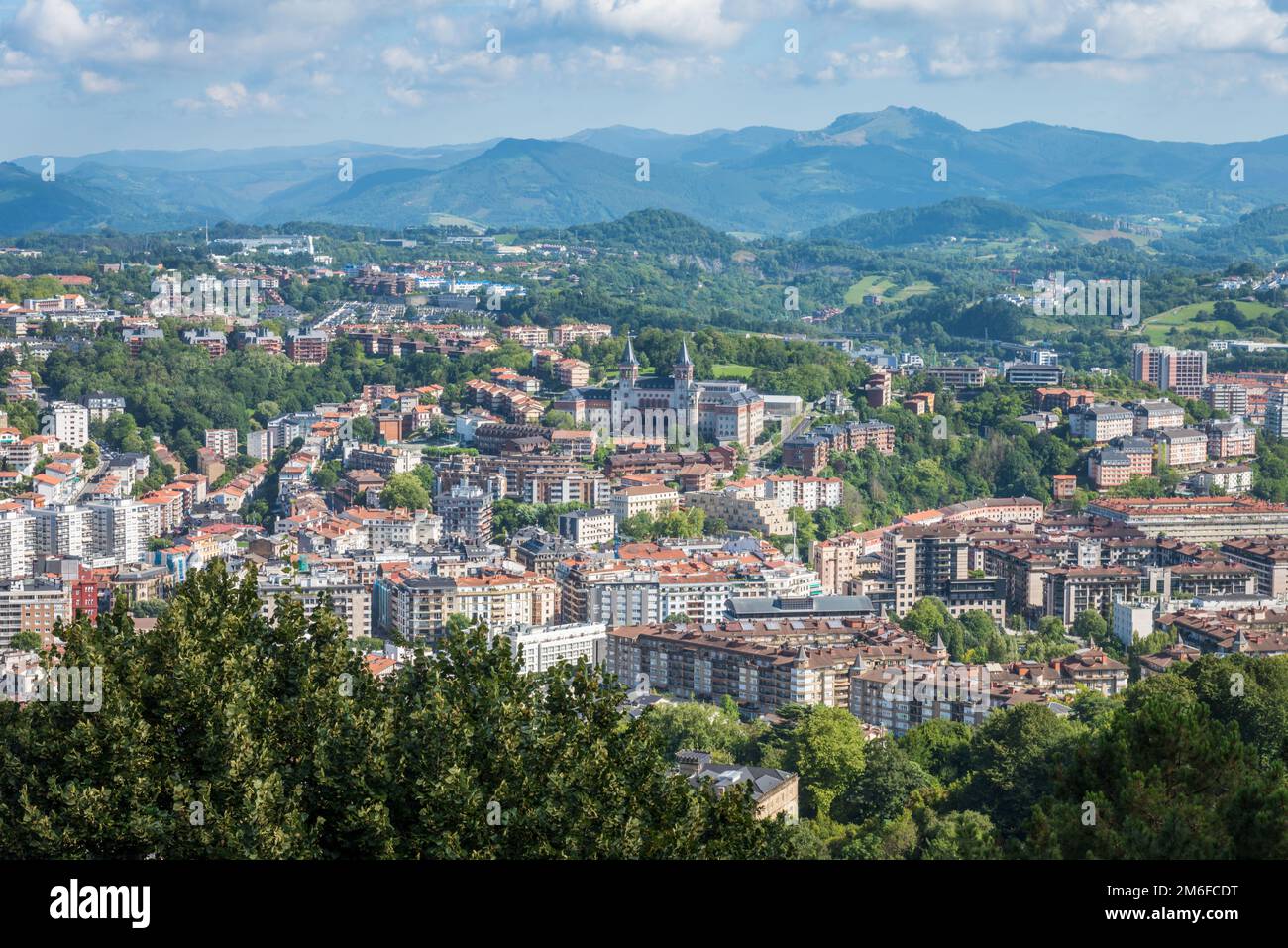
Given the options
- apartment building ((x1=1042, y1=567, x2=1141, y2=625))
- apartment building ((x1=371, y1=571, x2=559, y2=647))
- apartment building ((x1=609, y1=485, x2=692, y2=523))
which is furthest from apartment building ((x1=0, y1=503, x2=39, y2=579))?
apartment building ((x1=1042, y1=567, x2=1141, y2=625))

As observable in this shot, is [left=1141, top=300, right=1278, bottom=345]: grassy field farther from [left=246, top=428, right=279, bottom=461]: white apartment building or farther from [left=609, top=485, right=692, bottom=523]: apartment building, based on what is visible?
[left=246, top=428, right=279, bottom=461]: white apartment building

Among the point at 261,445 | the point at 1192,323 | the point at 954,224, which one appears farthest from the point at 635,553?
the point at 954,224

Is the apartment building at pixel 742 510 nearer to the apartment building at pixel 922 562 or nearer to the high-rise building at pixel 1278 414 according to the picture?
the apartment building at pixel 922 562

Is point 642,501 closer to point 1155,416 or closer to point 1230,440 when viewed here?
point 1155,416

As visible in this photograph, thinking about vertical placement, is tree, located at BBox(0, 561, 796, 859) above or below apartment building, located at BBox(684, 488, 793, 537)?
above

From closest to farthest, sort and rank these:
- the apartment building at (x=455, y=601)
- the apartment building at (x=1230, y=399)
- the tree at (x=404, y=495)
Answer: the apartment building at (x=455, y=601) < the tree at (x=404, y=495) < the apartment building at (x=1230, y=399)

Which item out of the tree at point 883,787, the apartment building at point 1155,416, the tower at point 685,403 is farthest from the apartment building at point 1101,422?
the tree at point 883,787
